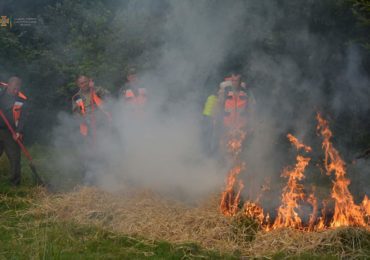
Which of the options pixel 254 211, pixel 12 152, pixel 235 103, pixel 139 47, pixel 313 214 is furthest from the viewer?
pixel 139 47

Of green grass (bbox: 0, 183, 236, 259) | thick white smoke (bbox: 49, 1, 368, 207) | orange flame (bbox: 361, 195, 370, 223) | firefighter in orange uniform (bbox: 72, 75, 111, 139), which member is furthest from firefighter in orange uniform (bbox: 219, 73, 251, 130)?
green grass (bbox: 0, 183, 236, 259)

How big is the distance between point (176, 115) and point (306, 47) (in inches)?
110

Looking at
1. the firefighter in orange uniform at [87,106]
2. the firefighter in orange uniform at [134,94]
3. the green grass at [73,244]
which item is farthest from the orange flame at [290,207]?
the firefighter in orange uniform at [87,106]

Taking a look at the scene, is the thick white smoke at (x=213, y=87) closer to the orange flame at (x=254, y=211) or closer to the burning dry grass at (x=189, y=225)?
the burning dry grass at (x=189, y=225)

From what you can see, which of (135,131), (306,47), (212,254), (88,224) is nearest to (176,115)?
(135,131)

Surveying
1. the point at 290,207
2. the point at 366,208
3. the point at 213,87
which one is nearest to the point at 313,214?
the point at 290,207

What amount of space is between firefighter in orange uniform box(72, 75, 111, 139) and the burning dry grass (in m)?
1.77

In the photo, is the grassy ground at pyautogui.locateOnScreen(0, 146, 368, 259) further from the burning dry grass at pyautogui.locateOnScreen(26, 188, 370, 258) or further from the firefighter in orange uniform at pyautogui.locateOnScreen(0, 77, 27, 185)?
the firefighter in orange uniform at pyautogui.locateOnScreen(0, 77, 27, 185)

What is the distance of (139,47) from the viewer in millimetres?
11406

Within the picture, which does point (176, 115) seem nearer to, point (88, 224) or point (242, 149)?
point (242, 149)

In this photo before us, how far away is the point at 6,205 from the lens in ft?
23.9

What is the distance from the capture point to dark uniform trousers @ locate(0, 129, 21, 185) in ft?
28.3

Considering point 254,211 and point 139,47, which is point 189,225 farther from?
point 139,47

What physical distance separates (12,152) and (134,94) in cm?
269
